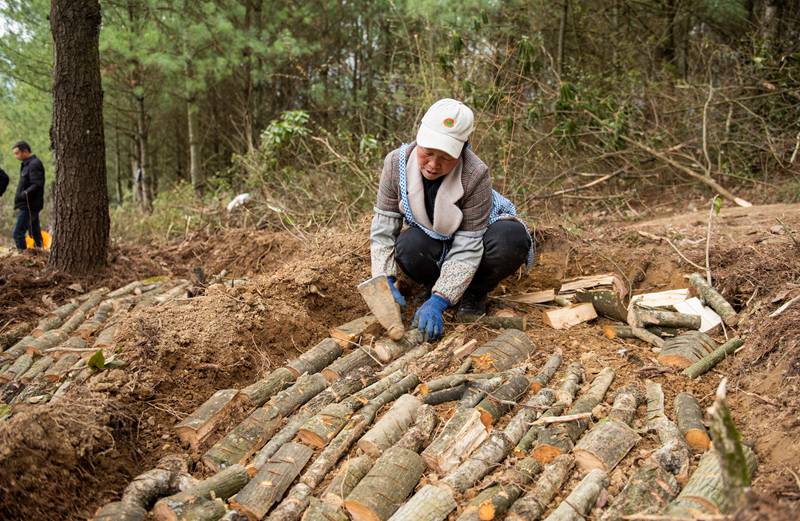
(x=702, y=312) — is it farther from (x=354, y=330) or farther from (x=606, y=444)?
(x=354, y=330)

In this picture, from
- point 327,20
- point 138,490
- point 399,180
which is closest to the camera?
point 138,490

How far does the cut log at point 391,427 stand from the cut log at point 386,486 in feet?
0.26

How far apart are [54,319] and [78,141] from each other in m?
1.50

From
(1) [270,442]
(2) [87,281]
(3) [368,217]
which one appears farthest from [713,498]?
(2) [87,281]

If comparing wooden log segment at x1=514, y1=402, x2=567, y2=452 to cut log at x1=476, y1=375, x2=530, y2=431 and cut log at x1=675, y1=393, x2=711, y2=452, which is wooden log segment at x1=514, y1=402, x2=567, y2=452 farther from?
cut log at x1=675, y1=393, x2=711, y2=452

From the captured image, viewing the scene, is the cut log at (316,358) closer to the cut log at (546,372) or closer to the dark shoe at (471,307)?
the dark shoe at (471,307)

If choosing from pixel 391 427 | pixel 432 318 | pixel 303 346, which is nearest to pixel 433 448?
pixel 391 427

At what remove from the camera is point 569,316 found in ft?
10.7

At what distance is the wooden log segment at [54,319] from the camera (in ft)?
12.5

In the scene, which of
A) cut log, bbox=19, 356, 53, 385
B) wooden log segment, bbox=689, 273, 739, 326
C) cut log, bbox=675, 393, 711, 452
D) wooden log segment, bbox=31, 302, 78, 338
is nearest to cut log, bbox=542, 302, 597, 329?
wooden log segment, bbox=689, 273, 739, 326

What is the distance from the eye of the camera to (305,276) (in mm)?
3408

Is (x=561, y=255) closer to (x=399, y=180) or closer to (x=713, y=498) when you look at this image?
(x=399, y=180)

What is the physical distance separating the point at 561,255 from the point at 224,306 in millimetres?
2226

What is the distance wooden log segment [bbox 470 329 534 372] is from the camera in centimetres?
279
